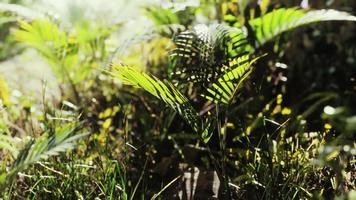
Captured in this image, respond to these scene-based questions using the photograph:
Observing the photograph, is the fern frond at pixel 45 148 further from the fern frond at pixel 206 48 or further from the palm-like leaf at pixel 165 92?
the fern frond at pixel 206 48

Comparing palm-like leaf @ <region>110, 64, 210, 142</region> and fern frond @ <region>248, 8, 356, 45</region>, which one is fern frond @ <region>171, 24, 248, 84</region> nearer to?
palm-like leaf @ <region>110, 64, 210, 142</region>

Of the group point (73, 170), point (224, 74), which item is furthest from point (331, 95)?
point (73, 170)

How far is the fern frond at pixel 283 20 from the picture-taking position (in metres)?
1.89

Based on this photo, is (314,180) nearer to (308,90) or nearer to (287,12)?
(287,12)

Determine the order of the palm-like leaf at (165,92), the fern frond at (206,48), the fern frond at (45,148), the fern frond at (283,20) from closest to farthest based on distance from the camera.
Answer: the fern frond at (45,148)
the palm-like leaf at (165,92)
the fern frond at (206,48)
the fern frond at (283,20)

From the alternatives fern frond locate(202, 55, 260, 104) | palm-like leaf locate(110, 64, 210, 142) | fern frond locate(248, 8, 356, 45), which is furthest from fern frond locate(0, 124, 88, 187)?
fern frond locate(248, 8, 356, 45)

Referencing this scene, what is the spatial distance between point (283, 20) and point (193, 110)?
74cm

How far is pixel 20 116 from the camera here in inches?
92.6

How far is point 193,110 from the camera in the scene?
1577 mm

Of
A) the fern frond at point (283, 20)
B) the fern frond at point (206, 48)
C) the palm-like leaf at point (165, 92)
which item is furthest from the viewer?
the fern frond at point (283, 20)

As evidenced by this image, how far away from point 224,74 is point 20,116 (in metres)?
1.24

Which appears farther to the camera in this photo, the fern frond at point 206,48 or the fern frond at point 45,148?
the fern frond at point 206,48

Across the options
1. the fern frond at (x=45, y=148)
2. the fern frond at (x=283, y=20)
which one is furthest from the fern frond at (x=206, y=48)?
the fern frond at (x=45, y=148)

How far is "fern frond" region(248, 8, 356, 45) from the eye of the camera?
1.89 metres
